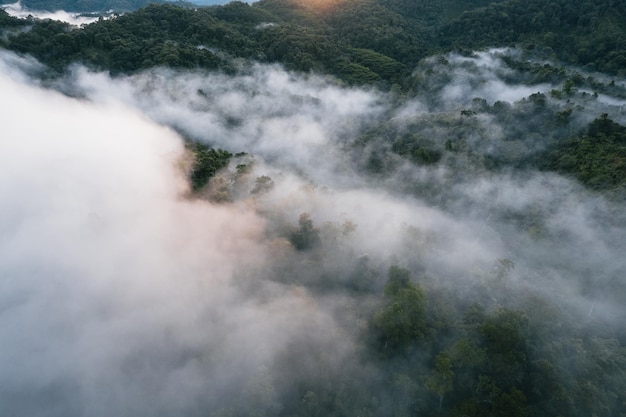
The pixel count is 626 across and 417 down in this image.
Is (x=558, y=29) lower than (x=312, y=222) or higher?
higher

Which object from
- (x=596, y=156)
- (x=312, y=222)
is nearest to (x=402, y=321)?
(x=312, y=222)

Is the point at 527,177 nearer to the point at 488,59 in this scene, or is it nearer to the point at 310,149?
the point at 310,149

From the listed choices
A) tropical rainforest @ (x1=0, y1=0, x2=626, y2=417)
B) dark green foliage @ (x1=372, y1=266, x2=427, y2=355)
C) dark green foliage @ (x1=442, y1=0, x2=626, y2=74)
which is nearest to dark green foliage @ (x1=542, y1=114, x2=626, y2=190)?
tropical rainforest @ (x1=0, y1=0, x2=626, y2=417)

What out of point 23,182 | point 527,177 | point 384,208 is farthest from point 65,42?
point 527,177

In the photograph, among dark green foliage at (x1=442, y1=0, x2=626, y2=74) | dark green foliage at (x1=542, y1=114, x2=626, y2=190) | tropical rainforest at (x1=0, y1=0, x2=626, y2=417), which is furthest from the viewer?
dark green foliage at (x1=442, y1=0, x2=626, y2=74)

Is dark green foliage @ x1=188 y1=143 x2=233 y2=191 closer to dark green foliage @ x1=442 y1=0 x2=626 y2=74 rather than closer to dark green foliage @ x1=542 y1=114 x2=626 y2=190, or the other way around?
dark green foliage @ x1=542 y1=114 x2=626 y2=190

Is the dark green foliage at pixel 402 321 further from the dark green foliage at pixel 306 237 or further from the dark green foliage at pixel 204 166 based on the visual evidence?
the dark green foliage at pixel 204 166

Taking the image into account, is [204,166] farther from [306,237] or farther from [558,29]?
[558,29]

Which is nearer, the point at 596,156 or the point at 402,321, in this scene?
the point at 402,321
